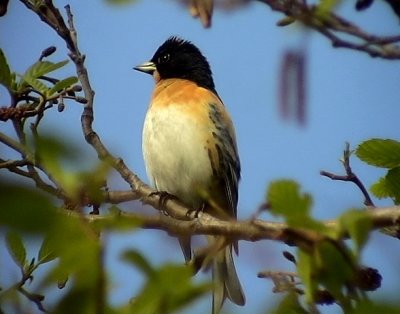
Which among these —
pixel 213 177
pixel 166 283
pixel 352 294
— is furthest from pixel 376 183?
pixel 213 177

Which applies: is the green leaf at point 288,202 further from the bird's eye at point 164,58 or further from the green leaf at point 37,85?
the bird's eye at point 164,58

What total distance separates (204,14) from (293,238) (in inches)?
16.7

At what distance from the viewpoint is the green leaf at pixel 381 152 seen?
90.4 inches

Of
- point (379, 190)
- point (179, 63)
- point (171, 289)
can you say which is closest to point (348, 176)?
point (379, 190)

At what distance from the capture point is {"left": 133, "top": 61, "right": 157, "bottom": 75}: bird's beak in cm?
738

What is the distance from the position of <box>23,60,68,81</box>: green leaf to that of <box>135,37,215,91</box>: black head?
13.1 ft

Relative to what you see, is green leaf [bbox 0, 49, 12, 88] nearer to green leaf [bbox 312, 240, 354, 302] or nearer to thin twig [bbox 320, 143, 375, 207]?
thin twig [bbox 320, 143, 375, 207]

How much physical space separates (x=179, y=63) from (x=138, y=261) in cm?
652

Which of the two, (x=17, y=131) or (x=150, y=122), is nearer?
(x=17, y=131)

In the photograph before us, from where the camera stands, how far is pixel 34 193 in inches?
33.4

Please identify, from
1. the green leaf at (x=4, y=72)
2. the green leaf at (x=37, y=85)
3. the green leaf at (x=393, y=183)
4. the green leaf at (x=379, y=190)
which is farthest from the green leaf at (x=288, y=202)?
the green leaf at (x=37, y=85)

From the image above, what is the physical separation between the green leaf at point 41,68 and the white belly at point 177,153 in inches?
115

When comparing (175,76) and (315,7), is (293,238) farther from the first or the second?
(175,76)

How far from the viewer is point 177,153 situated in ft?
19.8
